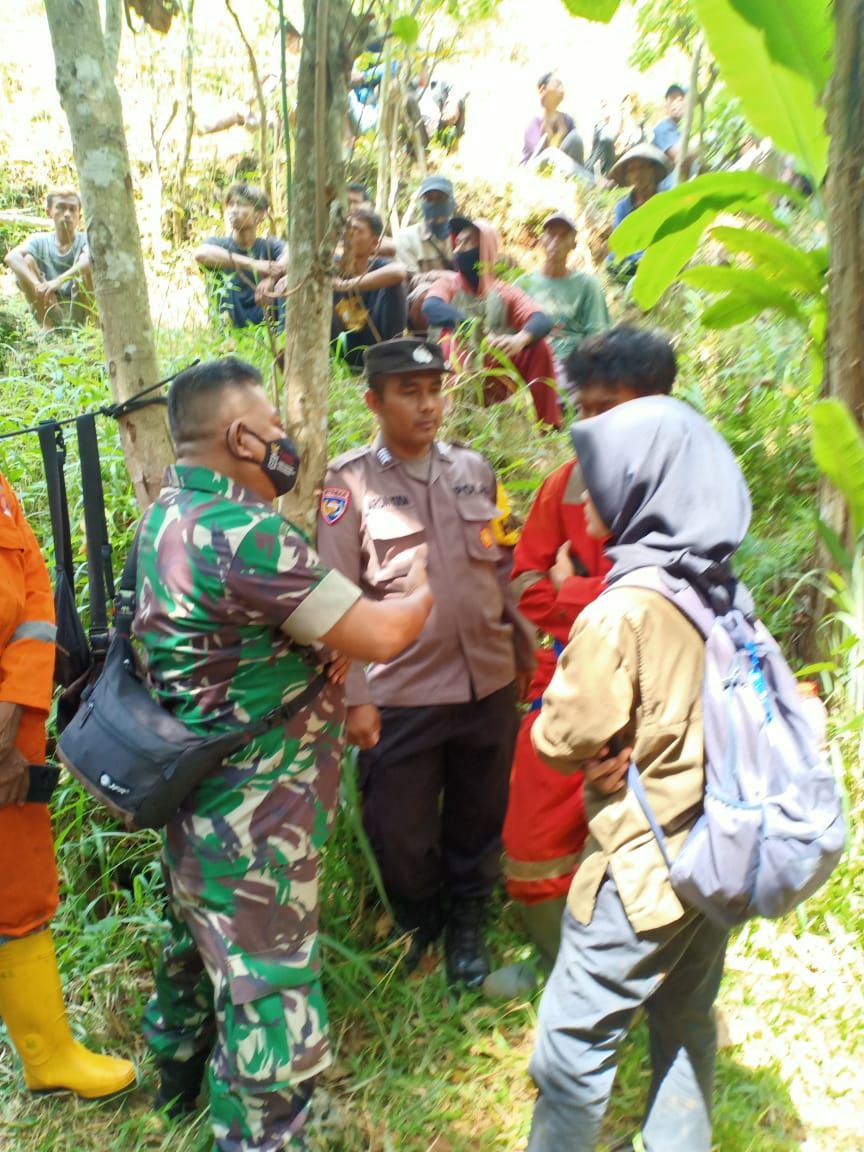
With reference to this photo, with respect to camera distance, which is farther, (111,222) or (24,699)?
(111,222)

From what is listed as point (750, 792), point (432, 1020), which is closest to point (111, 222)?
point (750, 792)

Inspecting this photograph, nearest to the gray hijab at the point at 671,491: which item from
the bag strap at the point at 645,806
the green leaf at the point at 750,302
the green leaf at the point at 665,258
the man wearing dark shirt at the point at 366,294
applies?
the bag strap at the point at 645,806

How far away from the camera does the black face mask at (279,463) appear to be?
2.06 m

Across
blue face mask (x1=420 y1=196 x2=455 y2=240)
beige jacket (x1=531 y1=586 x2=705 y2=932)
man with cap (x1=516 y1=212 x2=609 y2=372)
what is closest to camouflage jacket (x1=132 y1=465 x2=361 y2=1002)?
beige jacket (x1=531 y1=586 x2=705 y2=932)

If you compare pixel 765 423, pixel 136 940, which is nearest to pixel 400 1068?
pixel 136 940

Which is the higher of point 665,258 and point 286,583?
point 665,258

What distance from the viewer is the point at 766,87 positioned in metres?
3.39

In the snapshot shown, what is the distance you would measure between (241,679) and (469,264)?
4216 millimetres

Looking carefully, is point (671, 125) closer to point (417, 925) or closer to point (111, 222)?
point (111, 222)

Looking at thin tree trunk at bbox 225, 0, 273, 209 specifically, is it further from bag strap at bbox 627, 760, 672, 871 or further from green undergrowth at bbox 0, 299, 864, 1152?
bag strap at bbox 627, 760, 672, 871

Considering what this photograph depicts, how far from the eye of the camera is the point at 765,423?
4.16 m

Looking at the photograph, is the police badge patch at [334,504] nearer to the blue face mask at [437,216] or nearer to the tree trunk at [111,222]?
the tree trunk at [111,222]

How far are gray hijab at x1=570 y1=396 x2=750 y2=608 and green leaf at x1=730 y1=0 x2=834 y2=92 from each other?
213cm

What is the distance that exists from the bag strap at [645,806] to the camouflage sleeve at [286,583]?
2.20 feet
